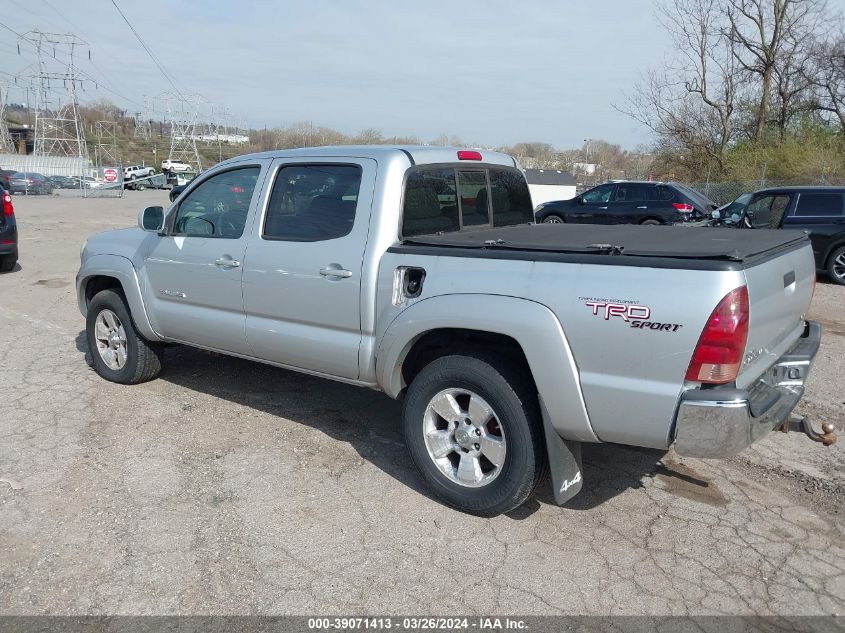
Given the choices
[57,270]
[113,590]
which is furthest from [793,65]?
[113,590]

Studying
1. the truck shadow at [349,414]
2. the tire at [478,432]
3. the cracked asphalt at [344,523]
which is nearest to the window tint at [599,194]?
the cracked asphalt at [344,523]

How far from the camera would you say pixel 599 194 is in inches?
731

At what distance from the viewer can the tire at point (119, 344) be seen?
573 centimetres

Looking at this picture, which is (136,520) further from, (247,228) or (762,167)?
(762,167)

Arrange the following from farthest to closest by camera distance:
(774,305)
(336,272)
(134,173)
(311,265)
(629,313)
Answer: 1. (134,173)
2. (311,265)
3. (336,272)
4. (774,305)
5. (629,313)

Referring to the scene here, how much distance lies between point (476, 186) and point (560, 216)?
14.5 meters

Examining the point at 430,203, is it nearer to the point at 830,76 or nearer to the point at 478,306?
the point at 478,306

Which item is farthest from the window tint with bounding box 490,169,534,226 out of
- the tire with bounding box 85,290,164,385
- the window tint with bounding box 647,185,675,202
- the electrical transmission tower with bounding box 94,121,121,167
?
the electrical transmission tower with bounding box 94,121,121,167

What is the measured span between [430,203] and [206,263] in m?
1.72

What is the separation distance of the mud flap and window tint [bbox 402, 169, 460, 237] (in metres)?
1.43

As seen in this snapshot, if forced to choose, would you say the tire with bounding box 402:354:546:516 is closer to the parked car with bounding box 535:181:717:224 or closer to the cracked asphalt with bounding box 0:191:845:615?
the cracked asphalt with bounding box 0:191:845:615

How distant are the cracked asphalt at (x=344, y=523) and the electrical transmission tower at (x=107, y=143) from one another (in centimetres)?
8305

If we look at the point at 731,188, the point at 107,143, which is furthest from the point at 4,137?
the point at 731,188

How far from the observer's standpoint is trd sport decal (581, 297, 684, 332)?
3016 millimetres
